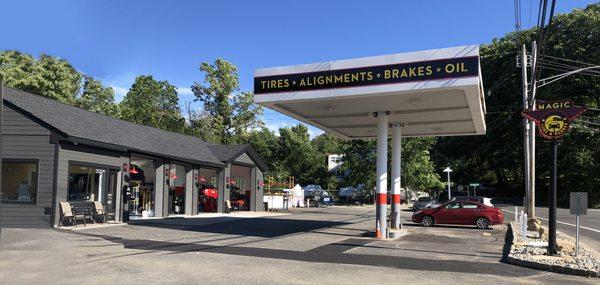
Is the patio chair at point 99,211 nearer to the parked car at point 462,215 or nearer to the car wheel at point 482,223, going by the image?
the parked car at point 462,215

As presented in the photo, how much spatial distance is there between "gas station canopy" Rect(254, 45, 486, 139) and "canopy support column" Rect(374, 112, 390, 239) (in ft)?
1.74

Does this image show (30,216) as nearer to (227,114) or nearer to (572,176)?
(227,114)

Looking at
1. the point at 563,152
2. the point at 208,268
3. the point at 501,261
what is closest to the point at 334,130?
the point at 501,261

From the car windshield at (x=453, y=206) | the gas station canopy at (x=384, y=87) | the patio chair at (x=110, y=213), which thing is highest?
the gas station canopy at (x=384, y=87)

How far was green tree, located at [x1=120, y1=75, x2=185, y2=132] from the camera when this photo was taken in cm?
6169

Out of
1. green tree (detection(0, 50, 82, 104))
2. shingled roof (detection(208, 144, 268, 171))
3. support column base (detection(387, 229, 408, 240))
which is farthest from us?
green tree (detection(0, 50, 82, 104))

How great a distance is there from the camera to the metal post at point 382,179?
18.9 m

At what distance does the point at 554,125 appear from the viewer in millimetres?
13922

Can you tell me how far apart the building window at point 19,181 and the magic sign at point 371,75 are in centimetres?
892

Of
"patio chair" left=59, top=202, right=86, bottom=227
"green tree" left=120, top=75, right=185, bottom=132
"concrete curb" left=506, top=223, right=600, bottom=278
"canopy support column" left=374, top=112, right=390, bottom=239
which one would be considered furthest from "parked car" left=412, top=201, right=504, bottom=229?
"green tree" left=120, top=75, right=185, bottom=132

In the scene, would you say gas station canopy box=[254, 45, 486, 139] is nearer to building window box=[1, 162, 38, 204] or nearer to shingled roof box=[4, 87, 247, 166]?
shingled roof box=[4, 87, 247, 166]

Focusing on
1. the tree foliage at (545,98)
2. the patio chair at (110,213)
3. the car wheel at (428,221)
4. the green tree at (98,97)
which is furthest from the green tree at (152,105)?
the car wheel at (428,221)

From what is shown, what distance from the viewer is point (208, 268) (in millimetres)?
10875

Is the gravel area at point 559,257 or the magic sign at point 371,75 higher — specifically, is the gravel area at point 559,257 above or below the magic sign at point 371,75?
below
